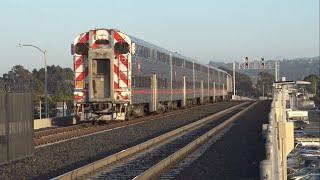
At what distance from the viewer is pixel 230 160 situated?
15.5 m

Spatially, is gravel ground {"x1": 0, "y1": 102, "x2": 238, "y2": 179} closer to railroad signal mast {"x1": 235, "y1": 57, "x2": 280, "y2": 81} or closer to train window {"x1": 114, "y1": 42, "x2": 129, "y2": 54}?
train window {"x1": 114, "y1": 42, "x2": 129, "y2": 54}

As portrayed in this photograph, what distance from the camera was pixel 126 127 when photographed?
26.5 m

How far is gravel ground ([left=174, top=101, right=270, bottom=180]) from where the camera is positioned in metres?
13.0

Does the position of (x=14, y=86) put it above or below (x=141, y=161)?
above

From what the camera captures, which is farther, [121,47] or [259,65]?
[259,65]

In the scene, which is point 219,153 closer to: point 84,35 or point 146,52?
point 84,35

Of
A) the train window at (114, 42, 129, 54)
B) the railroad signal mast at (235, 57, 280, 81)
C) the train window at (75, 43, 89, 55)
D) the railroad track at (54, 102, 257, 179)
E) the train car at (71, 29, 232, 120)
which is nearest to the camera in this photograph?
the railroad track at (54, 102, 257, 179)

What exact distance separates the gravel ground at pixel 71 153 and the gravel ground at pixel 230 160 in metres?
2.73

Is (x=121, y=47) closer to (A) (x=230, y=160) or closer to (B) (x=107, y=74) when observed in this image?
(B) (x=107, y=74)

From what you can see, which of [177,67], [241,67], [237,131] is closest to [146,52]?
[237,131]

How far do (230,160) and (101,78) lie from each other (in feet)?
45.6

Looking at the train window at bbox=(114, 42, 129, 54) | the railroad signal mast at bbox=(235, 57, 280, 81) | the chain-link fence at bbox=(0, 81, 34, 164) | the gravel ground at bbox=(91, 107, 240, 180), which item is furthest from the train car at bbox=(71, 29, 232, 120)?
the railroad signal mast at bbox=(235, 57, 280, 81)

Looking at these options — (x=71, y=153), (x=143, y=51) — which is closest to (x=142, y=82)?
(x=143, y=51)

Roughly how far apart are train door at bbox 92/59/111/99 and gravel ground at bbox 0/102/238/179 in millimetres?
3433
